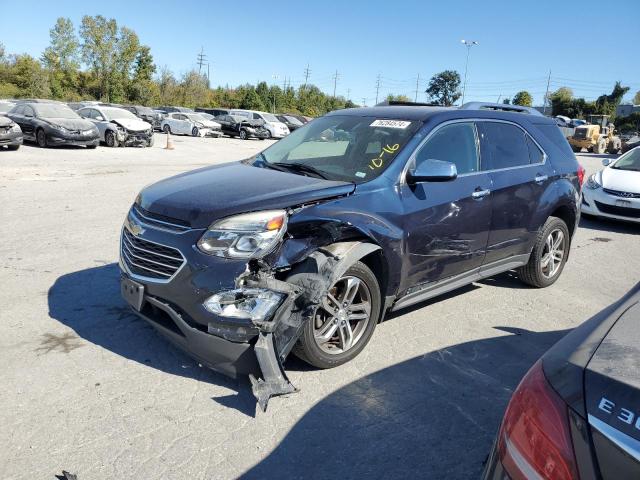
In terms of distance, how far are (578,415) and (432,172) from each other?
8.90 ft

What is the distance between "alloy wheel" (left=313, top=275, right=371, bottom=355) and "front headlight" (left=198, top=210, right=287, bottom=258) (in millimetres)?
570

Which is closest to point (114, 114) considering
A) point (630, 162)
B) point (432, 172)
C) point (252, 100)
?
point (630, 162)

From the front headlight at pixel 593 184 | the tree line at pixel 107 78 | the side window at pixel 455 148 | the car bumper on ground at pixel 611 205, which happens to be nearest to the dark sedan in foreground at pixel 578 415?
the side window at pixel 455 148

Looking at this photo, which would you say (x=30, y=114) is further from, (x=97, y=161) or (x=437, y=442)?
(x=437, y=442)

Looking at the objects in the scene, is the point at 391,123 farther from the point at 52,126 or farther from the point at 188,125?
the point at 188,125

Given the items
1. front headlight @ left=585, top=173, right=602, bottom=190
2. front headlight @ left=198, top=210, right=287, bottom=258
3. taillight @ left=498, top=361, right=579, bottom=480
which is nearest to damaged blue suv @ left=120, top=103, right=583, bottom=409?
front headlight @ left=198, top=210, right=287, bottom=258

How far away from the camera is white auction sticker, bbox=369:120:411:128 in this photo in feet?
14.4

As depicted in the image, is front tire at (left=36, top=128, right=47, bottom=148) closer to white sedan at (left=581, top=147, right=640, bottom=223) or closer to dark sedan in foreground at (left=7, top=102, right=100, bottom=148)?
dark sedan in foreground at (left=7, top=102, right=100, bottom=148)

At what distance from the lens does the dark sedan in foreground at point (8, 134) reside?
1587 centimetres

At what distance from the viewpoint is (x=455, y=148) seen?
4539 mm

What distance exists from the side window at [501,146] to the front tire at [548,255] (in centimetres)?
86

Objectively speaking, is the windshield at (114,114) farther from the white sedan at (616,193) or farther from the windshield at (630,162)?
the windshield at (630,162)

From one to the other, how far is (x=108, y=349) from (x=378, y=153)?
2521mm

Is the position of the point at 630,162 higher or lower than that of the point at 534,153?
higher
